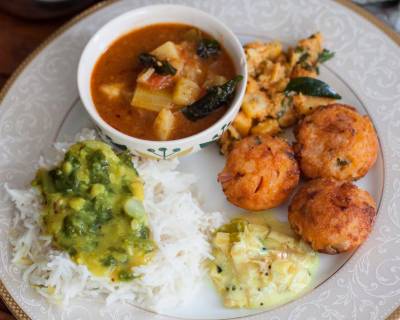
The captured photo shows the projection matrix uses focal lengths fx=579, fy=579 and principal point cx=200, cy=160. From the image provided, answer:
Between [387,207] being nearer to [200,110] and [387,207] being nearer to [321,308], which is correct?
[321,308]

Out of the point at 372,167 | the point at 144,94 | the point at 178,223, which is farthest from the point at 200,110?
the point at 372,167

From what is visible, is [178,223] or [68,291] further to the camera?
[178,223]

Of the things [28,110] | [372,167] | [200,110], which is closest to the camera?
[200,110]

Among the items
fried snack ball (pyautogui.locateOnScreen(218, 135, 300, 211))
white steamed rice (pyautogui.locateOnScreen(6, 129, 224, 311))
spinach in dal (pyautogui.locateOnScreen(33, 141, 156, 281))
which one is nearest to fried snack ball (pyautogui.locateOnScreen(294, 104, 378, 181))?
fried snack ball (pyautogui.locateOnScreen(218, 135, 300, 211))

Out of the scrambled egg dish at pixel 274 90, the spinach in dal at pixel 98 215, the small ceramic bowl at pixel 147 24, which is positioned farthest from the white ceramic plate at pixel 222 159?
the small ceramic bowl at pixel 147 24

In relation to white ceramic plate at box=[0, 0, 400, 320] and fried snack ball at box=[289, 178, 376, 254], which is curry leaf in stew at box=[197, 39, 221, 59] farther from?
fried snack ball at box=[289, 178, 376, 254]

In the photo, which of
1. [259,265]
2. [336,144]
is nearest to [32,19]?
[336,144]

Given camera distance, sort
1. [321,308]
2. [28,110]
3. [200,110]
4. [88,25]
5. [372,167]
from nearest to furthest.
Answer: [321,308], [200,110], [372,167], [28,110], [88,25]
